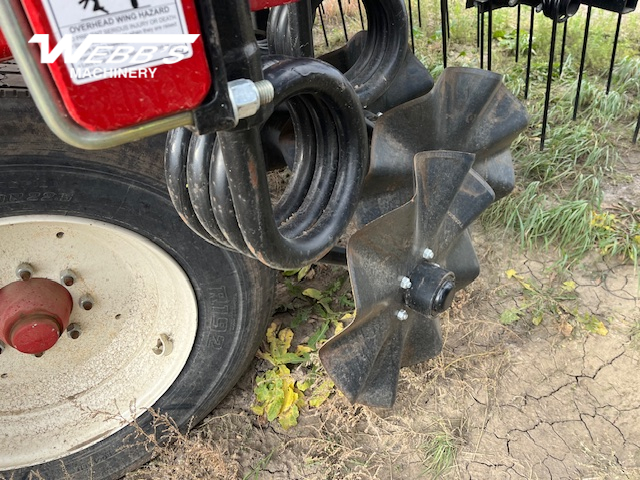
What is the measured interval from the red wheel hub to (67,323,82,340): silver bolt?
7 centimetres

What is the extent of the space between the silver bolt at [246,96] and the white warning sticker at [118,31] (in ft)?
0.27

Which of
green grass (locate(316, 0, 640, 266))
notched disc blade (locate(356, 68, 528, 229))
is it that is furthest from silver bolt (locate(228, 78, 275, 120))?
green grass (locate(316, 0, 640, 266))

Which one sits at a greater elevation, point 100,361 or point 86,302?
point 86,302

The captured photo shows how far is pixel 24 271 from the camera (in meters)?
1.50

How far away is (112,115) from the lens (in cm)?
74

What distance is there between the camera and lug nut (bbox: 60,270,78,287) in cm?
154

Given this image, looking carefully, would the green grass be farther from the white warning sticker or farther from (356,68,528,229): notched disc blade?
the white warning sticker

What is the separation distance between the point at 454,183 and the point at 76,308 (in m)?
1.08

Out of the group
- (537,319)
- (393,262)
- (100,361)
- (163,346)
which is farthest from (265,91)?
(537,319)

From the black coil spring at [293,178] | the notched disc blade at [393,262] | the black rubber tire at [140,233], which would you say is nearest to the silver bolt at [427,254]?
the notched disc blade at [393,262]

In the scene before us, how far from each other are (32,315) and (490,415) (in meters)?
1.35

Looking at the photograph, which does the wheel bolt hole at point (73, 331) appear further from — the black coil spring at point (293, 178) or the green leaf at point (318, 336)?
the green leaf at point (318, 336)

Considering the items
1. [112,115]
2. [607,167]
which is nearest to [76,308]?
[112,115]

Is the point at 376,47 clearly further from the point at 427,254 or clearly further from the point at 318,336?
the point at 318,336
